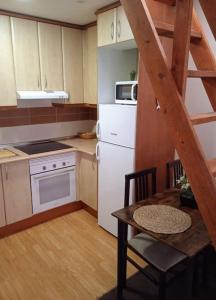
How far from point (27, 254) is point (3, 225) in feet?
1.52

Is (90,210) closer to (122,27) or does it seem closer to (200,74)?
(122,27)

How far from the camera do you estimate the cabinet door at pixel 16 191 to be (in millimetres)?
2551

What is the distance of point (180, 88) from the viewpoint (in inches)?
38.8

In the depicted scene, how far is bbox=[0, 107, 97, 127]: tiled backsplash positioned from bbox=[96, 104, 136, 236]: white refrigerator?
41.9 inches

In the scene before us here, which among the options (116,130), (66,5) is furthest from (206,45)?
(66,5)

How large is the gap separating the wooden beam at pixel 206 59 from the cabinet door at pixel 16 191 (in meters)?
2.03

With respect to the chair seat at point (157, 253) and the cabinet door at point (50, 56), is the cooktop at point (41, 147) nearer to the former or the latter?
the cabinet door at point (50, 56)

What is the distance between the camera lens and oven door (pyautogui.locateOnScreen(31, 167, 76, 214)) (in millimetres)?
2783

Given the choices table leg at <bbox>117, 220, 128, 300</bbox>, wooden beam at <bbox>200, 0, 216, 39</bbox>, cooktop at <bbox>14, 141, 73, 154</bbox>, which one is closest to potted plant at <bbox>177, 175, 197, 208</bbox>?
table leg at <bbox>117, 220, 128, 300</bbox>

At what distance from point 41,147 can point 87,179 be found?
0.72m

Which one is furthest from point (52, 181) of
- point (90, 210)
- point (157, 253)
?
point (157, 253)

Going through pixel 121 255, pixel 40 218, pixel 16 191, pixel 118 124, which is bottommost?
pixel 40 218

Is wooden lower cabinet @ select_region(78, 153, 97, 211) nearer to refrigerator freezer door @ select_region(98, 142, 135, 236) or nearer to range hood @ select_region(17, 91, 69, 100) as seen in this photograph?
refrigerator freezer door @ select_region(98, 142, 135, 236)

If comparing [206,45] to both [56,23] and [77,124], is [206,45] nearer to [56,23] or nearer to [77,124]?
[56,23]
